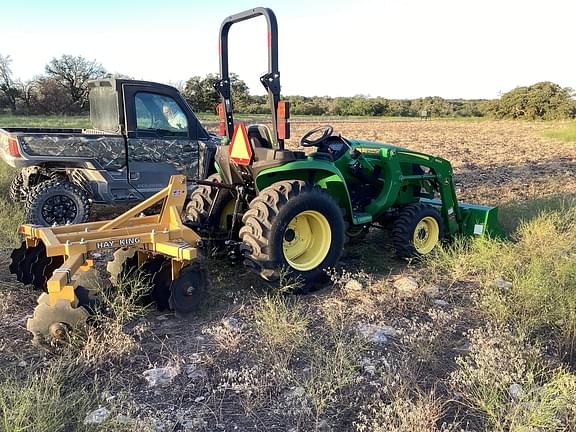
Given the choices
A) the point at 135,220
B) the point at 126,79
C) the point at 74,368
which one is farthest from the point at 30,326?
the point at 126,79

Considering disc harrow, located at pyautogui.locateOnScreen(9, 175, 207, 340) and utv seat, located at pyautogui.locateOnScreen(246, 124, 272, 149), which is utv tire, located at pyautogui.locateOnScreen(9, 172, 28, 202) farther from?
utv seat, located at pyautogui.locateOnScreen(246, 124, 272, 149)

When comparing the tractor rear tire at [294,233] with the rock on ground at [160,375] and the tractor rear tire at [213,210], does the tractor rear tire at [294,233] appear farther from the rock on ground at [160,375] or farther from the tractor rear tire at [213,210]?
the rock on ground at [160,375]

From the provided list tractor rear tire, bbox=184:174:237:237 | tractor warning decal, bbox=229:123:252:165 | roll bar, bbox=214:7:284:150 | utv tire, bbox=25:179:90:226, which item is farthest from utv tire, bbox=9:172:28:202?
tractor warning decal, bbox=229:123:252:165

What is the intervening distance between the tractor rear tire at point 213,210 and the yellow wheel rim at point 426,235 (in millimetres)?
2006

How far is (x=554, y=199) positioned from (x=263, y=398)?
6937 mm

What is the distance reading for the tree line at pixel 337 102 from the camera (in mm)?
40000

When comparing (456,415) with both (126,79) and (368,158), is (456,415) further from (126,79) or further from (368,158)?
(126,79)

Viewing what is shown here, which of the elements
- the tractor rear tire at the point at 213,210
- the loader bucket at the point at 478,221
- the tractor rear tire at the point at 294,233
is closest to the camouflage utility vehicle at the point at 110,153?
the tractor rear tire at the point at 213,210

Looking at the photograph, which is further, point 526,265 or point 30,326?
point 526,265

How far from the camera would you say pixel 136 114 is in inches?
289

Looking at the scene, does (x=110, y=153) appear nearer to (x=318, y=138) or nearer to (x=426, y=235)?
(x=318, y=138)

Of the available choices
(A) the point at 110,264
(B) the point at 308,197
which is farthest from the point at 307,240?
(A) the point at 110,264

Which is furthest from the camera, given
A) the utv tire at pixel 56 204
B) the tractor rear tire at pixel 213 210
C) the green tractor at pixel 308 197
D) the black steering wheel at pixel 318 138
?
the utv tire at pixel 56 204

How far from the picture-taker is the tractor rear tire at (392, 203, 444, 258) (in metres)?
5.52
